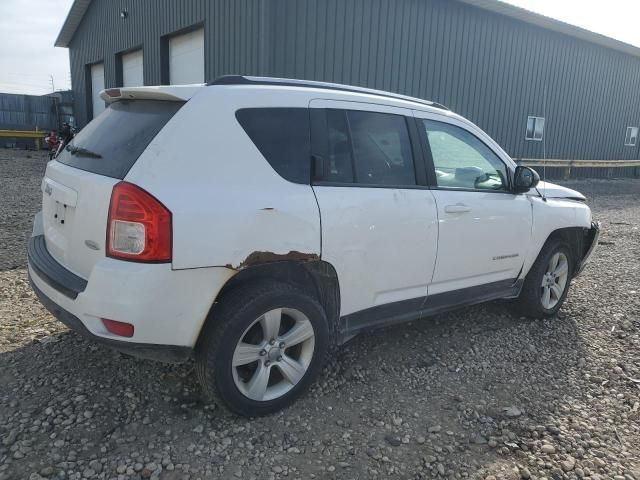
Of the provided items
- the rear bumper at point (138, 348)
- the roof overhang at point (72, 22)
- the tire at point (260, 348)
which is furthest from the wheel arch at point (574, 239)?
the roof overhang at point (72, 22)

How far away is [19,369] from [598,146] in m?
21.7

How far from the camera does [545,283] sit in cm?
Result: 454

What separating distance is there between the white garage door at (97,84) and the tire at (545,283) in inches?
772

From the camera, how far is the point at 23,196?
973 centimetres

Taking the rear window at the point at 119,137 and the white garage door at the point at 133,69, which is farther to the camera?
the white garage door at the point at 133,69

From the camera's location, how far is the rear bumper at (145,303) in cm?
240

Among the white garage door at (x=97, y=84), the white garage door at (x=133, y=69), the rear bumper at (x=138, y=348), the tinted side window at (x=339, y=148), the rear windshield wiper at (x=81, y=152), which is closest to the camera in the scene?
the rear bumper at (x=138, y=348)

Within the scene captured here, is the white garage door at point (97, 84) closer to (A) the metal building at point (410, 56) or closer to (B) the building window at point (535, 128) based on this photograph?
(A) the metal building at point (410, 56)

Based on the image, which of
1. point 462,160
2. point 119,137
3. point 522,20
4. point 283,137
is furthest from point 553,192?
point 522,20

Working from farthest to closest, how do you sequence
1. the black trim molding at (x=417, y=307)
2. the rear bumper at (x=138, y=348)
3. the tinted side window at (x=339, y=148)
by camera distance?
1. the black trim molding at (x=417, y=307)
2. the tinted side window at (x=339, y=148)
3. the rear bumper at (x=138, y=348)

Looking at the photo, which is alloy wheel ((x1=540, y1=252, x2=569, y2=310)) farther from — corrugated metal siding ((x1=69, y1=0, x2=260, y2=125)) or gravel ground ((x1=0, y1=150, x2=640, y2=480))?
corrugated metal siding ((x1=69, y1=0, x2=260, y2=125))

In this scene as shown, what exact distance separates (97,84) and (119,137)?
20.6m

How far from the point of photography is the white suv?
2451 mm

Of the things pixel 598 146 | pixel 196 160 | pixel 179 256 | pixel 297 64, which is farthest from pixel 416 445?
pixel 598 146
